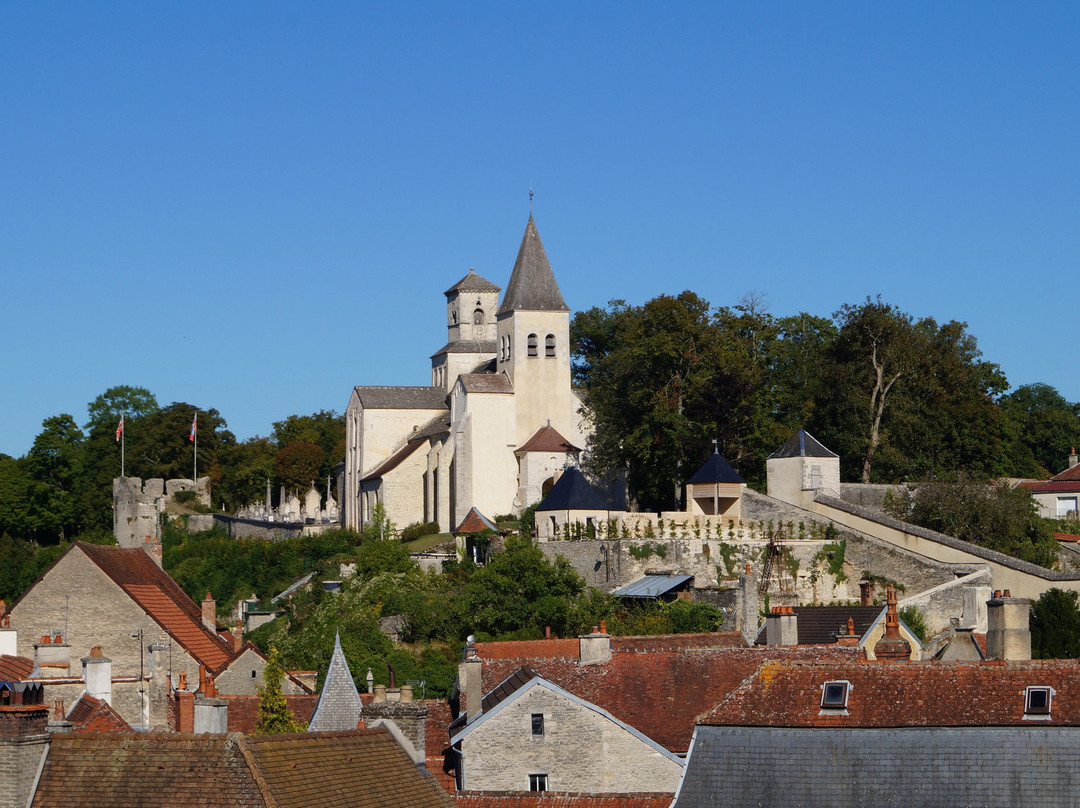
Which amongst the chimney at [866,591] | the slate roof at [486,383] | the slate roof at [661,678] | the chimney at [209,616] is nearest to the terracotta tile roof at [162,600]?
the chimney at [209,616]

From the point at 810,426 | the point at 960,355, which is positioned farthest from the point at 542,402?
the point at 960,355

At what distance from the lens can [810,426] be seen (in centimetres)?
6125

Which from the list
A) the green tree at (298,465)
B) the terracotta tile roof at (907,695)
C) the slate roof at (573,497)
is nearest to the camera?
the terracotta tile roof at (907,695)

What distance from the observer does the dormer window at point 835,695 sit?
20.5m

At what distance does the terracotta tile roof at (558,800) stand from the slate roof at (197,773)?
5.63m

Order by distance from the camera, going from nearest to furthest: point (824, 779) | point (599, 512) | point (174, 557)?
point (824, 779), point (599, 512), point (174, 557)

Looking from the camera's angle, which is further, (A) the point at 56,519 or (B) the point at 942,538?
(A) the point at 56,519

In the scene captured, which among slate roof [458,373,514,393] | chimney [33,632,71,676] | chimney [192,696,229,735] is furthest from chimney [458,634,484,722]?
slate roof [458,373,514,393]

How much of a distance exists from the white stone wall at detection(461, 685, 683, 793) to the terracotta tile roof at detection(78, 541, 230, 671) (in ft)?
40.1

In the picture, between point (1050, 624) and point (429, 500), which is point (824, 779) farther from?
point (429, 500)

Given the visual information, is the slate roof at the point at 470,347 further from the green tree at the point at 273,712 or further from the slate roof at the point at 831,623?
the green tree at the point at 273,712

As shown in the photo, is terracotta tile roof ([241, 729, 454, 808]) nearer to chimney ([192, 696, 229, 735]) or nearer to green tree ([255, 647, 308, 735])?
chimney ([192, 696, 229, 735])

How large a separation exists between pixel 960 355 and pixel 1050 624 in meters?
28.4

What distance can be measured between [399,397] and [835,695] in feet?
174
